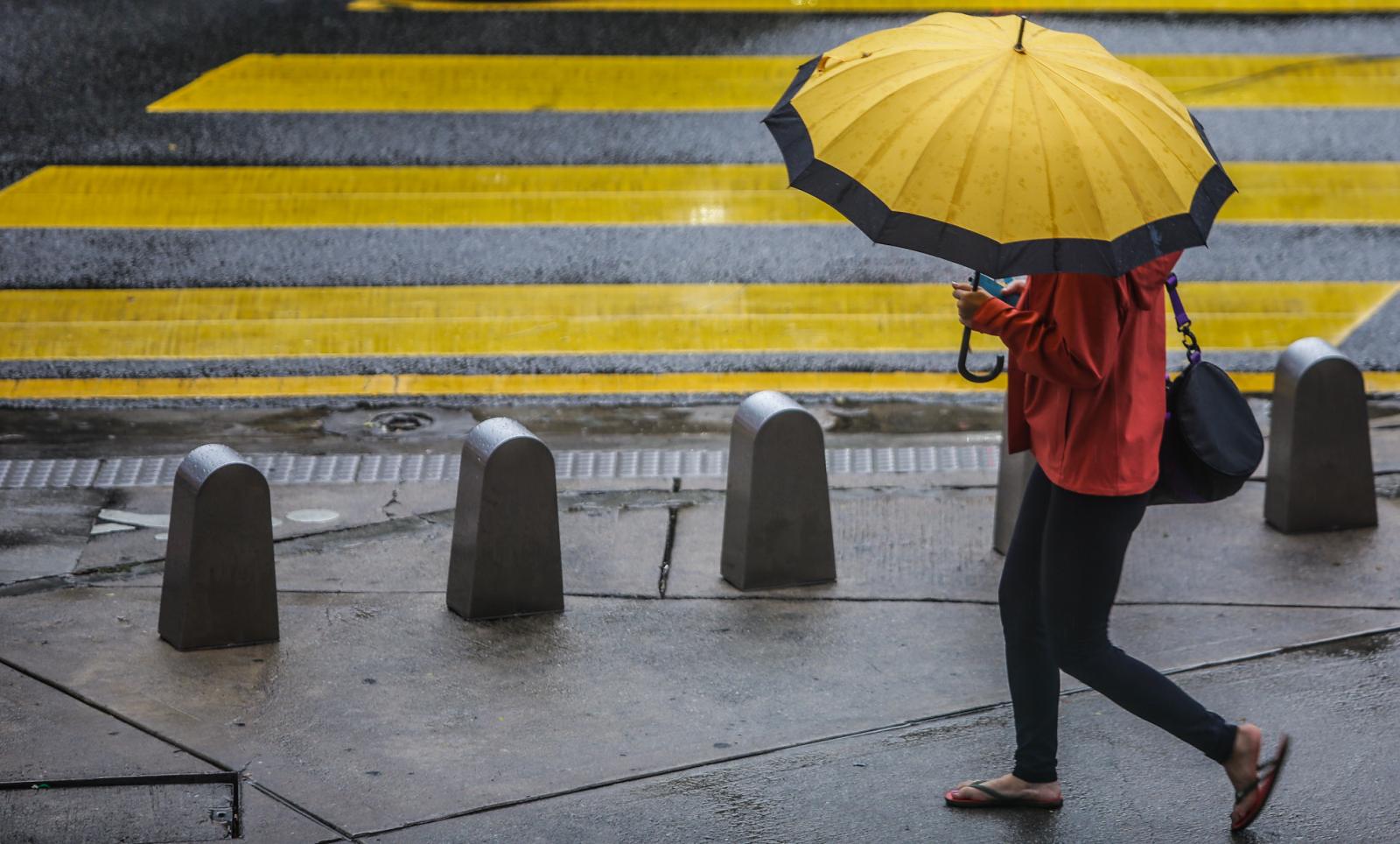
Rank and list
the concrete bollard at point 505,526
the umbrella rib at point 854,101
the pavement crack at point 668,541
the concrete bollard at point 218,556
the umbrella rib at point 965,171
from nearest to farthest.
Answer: the umbrella rib at point 965,171, the umbrella rib at point 854,101, the concrete bollard at point 218,556, the concrete bollard at point 505,526, the pavement crack at point 668,541

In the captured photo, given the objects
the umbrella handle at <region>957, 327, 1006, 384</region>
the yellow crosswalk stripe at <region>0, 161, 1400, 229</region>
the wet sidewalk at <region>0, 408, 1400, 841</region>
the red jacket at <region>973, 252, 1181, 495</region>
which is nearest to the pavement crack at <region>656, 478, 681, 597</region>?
the wet sidewalk at <region>0, 408, 1400, 841</region>

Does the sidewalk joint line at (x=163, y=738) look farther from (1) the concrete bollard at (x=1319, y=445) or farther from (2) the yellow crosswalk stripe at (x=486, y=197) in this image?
(2) the yellow crosswalk stripe at (x=486, y=197)

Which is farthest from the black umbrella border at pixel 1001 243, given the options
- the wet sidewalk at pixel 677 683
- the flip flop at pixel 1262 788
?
the wet sidewalk at pixel 677 683

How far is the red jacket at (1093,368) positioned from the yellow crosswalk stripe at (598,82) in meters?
6.40

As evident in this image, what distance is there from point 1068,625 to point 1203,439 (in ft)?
1.71

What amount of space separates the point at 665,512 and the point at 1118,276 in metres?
3.14

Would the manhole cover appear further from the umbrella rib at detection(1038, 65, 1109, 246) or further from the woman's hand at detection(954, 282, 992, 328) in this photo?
the umbrella rib at detection(1038, 65, 1109, 246)

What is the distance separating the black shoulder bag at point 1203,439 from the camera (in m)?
3.70

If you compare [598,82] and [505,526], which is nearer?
[505,526]

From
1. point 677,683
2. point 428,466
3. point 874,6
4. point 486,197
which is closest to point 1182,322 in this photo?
point 677,683

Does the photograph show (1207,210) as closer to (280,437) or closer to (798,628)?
(798,628)

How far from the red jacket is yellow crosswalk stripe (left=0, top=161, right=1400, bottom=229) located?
536 centimetres

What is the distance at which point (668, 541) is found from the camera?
606 centimetres

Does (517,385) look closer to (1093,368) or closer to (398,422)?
(398,422)
